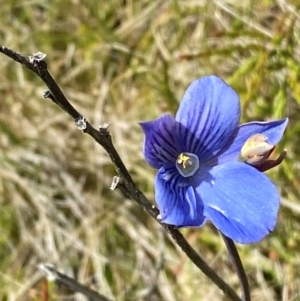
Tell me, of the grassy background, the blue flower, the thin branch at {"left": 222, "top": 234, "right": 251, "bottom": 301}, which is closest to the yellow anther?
the blue flower

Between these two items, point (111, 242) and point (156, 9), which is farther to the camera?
point (156, 9)

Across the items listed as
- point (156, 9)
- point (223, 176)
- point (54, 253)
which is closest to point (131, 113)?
point (156, 9)

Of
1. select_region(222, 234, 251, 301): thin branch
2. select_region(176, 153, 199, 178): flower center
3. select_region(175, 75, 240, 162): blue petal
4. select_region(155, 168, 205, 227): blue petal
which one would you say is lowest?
select_region(222, 234, 251, 301): thin branch

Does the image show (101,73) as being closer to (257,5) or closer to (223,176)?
(257,5)

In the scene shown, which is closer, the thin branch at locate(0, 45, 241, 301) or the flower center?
the thin branch at locate(0, 45, 241, 301)

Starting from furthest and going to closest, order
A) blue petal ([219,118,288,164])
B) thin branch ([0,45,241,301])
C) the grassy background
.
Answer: the grassy background < blue petal ([219,118,288,164]) < thin branch ([0,45,241,301])

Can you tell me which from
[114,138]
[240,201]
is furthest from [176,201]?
[114,138]

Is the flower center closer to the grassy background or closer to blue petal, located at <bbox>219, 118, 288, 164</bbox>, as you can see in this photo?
blue petal, located at <bbox>219, 118, 288, 164</bbox>
